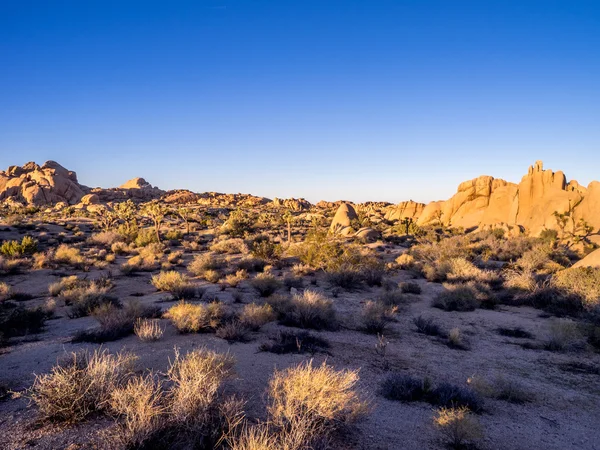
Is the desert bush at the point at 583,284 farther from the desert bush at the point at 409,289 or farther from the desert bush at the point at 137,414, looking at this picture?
the desert bush at the point at 137,414

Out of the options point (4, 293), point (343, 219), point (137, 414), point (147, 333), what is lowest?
point (4, 293)

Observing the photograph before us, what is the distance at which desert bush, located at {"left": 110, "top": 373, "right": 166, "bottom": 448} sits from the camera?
3256 mm

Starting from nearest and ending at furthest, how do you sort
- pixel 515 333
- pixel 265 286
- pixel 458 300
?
pixel 515 333
pixel 458 300
pixel 265 286

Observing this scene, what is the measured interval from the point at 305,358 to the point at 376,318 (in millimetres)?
3154

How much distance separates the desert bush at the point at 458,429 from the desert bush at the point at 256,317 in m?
5.01

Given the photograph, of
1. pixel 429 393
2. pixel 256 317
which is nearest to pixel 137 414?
pixel 429 393

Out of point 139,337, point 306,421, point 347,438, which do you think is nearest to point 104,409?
point 306,421

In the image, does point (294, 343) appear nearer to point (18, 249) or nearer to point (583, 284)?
point (583, 284)

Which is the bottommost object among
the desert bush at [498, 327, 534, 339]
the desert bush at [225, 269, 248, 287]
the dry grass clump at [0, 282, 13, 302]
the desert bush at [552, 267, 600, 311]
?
the dry grass clump at [0, 282, 13, 302]

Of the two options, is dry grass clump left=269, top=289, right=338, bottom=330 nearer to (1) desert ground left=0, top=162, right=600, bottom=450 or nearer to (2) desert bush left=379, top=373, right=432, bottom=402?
(1) desert ground left=0, top=162, right=600, bottom=450

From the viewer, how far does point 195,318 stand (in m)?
8.27

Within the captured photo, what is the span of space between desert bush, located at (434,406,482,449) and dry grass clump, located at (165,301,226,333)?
546 centimetres

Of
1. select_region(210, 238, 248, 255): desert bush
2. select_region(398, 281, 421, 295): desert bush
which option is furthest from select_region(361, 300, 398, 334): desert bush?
select_region(210, 238, 248, 255): desert bush

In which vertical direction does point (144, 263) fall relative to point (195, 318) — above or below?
below
